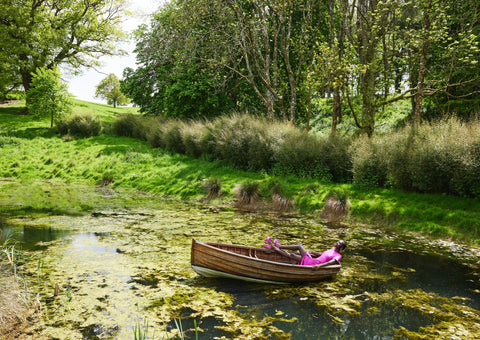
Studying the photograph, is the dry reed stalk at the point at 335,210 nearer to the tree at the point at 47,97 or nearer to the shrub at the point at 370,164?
the shrub at the point at 370,164

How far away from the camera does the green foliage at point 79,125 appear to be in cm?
2786

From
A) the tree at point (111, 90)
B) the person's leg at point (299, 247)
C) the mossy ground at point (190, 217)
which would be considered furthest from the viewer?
the tree at point (111, 90)

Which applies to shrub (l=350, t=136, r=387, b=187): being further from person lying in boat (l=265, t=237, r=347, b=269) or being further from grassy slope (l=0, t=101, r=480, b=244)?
person lying in boat (l=265, t=237, r=347, b=269)

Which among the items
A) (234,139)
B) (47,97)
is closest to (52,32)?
(47,97)

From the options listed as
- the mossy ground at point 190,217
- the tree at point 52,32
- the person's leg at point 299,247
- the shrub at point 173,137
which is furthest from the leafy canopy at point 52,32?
the person's leg at point 299,247

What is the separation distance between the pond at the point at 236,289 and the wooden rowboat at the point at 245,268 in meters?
0.21

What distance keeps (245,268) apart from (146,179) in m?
14.5

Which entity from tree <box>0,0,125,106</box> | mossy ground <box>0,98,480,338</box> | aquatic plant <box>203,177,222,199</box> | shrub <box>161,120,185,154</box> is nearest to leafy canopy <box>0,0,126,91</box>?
tree <box>0,0,125,106</box>

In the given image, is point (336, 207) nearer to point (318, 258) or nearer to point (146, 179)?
point (318, 258)

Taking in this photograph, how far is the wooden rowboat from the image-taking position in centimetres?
634

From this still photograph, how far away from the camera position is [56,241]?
898 cm

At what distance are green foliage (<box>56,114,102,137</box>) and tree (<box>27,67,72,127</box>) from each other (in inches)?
49.2

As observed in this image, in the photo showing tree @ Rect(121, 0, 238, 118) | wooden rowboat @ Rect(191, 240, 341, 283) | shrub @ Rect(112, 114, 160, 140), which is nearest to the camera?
wooden rowboat @ Rect(191, 240, 341, 283)

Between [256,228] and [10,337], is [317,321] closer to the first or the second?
[10,337]
